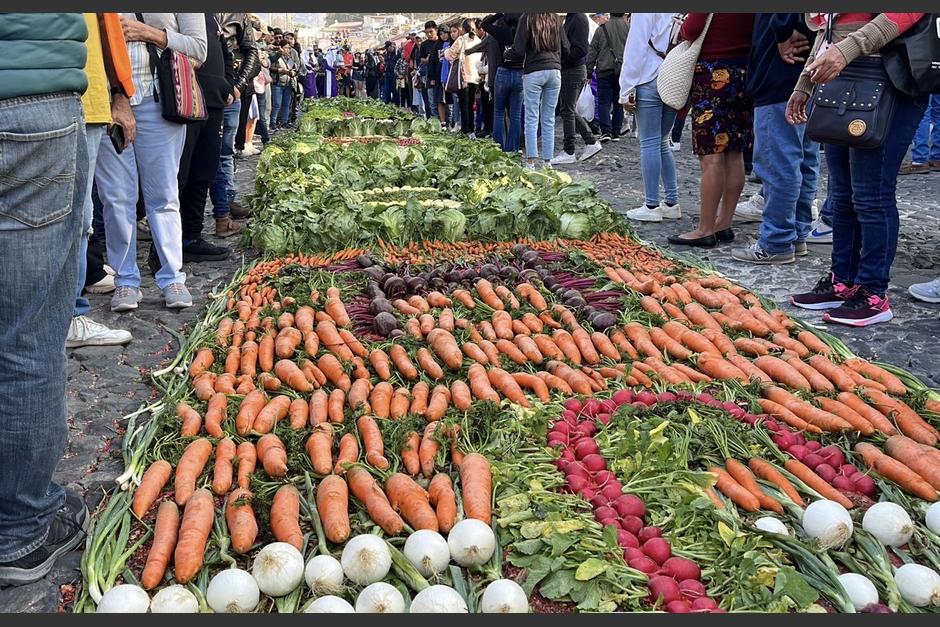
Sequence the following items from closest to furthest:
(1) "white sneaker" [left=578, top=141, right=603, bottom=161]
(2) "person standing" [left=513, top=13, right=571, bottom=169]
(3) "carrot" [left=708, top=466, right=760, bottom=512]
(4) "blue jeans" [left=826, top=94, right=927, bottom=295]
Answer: (3) "carrot" [left=708, top=466, right=760, bottom=512] → (4) "blue jeans" [left=826, top=94, right=927, bottom=295] → (2) "person standing" [left=513, top=13, right=571, bottom=169] → (1) "white sneaker" [left=578, top=141, right=603, bottom=161]

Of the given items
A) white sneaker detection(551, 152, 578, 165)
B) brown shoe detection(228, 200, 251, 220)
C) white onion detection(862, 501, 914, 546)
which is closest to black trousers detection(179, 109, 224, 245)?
brown shoe detection(228, 200, 251, 220)

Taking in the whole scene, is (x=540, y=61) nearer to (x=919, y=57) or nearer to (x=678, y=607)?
(x=919, y=57)

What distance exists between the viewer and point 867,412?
2.94m

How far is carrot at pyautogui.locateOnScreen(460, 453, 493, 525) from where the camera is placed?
7.69ft

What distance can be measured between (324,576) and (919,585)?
65.2 inches

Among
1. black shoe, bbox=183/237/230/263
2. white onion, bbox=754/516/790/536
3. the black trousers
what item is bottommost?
white onion, bbox=754/516/790/536

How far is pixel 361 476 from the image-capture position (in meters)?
2.52

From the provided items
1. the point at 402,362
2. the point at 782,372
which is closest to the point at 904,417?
the point at 782,372

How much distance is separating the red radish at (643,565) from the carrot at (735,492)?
19.7 inches

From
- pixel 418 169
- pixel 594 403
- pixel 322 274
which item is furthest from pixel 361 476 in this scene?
pixel 418 169

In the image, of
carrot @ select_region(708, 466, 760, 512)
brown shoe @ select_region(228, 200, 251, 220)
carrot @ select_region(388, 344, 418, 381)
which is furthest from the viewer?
brown shoe @ select_region(228, 200, 251, 220)

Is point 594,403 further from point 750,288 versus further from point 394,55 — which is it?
point 394,55

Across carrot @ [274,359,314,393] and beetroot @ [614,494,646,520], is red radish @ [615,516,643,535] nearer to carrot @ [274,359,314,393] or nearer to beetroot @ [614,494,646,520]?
beetroot @ [614,494,646,520]

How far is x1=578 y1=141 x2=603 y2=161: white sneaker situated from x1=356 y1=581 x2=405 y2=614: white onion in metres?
9.77
